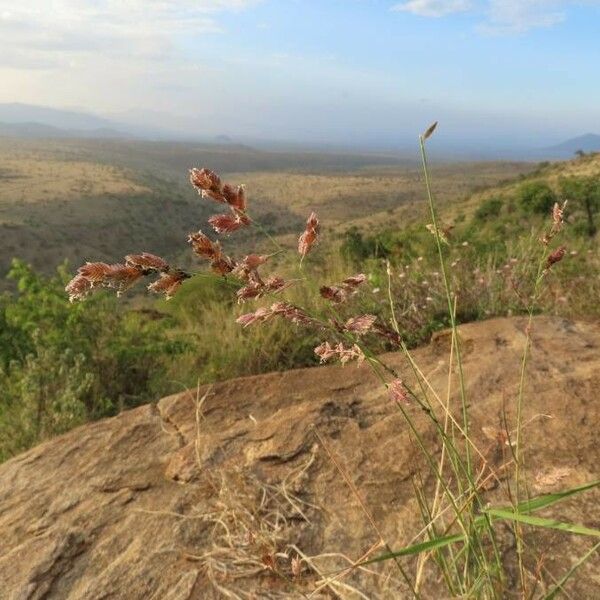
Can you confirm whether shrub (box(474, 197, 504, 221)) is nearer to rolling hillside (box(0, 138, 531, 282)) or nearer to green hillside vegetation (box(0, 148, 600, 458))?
rolling hillside (box(0, 138, 531, 282))

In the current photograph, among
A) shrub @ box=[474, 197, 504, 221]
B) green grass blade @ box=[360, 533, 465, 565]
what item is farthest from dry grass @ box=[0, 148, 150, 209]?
green grass blade @ box=[360, 533, 465, 565]

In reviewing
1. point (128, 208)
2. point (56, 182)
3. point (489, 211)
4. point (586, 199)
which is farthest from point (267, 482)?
point (56, 182)

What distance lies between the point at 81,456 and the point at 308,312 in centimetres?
232

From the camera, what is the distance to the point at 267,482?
2.42m

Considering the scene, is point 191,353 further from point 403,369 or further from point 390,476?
point 390,476

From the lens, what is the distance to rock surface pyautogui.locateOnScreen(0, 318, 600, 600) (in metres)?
2.01

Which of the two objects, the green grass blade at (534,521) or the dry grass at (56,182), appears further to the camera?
the dry grass at (56,182)

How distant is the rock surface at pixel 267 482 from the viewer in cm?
201

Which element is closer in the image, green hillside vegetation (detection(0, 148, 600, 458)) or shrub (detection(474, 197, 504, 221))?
green hillside vegetation (detection(0, 148, 600, 458))

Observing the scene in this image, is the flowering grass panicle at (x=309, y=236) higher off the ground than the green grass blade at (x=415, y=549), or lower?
higher

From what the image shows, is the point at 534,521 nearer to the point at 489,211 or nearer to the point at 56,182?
the point at 489,211

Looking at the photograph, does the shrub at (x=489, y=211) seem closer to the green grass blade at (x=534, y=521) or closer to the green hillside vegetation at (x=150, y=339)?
the green hillside vegetation at (x=150, y=339)

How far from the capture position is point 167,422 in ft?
10.6

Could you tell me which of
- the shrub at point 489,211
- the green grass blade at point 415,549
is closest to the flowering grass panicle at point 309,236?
the green grass blade at point 415,549
